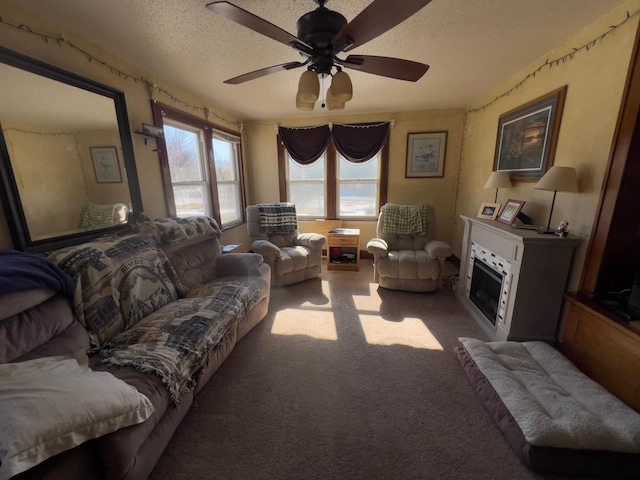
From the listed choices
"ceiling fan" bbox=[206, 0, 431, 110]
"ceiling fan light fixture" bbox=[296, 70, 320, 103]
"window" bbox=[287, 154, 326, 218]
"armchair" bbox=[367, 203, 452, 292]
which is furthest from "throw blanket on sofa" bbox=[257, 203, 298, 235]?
"ceiling fan light fixture" bbox=[296, 70, 320, 103]

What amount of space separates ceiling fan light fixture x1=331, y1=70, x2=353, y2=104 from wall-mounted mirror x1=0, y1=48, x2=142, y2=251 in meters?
1.80

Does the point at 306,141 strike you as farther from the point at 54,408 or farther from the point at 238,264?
the point at 54,408

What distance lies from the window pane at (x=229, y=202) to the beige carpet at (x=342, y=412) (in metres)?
2.07

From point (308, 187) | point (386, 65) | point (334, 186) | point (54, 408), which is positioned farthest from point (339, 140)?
point (54, 408)

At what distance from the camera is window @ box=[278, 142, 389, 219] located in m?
4.25

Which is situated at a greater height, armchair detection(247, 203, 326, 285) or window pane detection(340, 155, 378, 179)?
window pane detection(340, 155, 378, 179)

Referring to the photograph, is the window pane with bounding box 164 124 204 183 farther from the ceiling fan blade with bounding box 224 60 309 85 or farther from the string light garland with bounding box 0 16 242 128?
the ceiling fan blade with bounding box 224 60 309 85

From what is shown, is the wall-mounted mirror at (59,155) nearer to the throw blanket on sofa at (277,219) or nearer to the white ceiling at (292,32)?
the white ceiling at (292,32)

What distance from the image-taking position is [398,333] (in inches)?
91.3

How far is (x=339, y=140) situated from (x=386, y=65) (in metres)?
2.58

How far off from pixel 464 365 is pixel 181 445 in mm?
1806

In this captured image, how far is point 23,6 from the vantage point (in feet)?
5.01

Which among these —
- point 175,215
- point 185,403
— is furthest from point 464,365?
point 175,215

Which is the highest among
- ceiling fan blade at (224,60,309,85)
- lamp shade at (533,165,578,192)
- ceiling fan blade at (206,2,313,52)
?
ceiling fan blade at (206,2,313,52)
